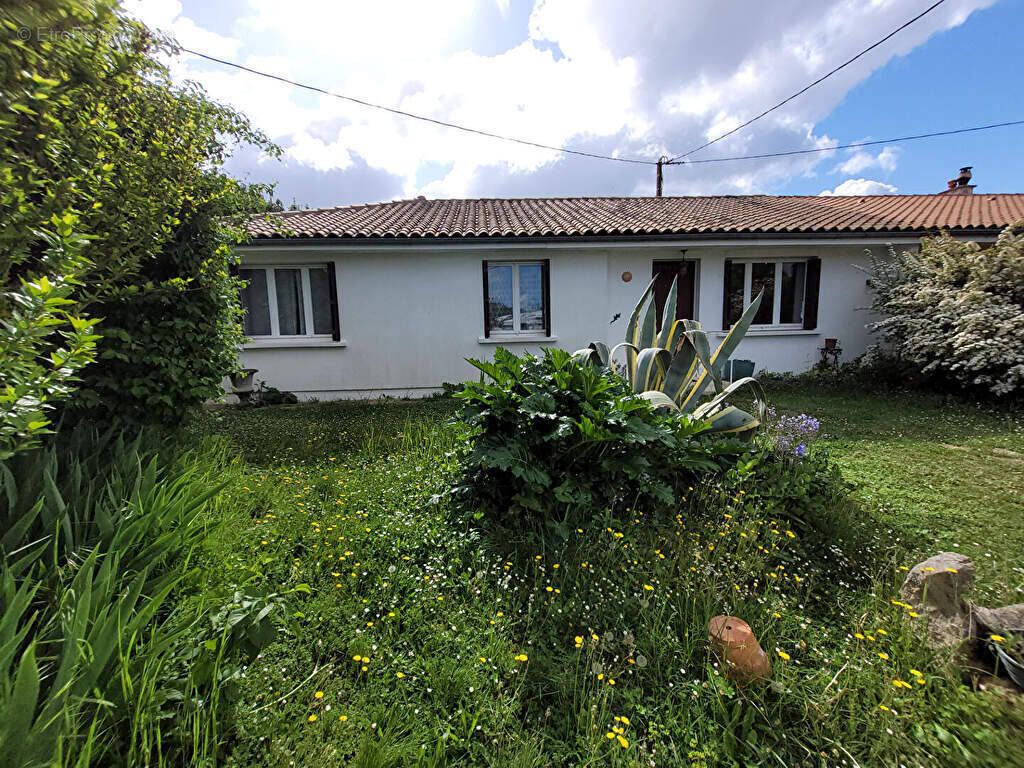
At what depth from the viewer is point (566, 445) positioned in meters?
2.77

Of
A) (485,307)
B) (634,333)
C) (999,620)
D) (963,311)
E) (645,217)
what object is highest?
(645,217)

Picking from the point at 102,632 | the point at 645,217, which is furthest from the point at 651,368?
the point at 645,217

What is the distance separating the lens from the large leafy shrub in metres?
2.60

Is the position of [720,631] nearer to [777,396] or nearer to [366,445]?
[366,445]

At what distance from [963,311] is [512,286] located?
24.8ft

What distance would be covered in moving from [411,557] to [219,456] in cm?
222

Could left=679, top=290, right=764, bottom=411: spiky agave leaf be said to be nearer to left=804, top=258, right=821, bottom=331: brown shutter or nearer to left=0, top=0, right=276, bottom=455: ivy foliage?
left=0, top=0, right=276, bottom=455: ivy foliage

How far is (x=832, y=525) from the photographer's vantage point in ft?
9.16

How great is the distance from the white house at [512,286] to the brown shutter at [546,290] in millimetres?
21

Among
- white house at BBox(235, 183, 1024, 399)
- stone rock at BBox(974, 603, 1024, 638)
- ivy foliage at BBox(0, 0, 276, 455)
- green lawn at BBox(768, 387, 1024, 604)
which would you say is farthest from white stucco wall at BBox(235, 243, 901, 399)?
stone rock at BBox(974, 603, 1024, 638)

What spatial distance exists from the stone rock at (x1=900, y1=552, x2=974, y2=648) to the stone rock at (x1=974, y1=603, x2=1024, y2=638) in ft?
0.15

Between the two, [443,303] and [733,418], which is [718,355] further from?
[443,303]

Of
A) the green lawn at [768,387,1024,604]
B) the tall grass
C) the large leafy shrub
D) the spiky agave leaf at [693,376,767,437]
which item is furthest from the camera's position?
the spiky agave leaf at [693,376,767,437]

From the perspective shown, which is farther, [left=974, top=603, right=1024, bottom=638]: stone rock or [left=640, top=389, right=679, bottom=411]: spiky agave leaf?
[left=640, top=389, right=679, bottom=411]: spiky agave leaf
